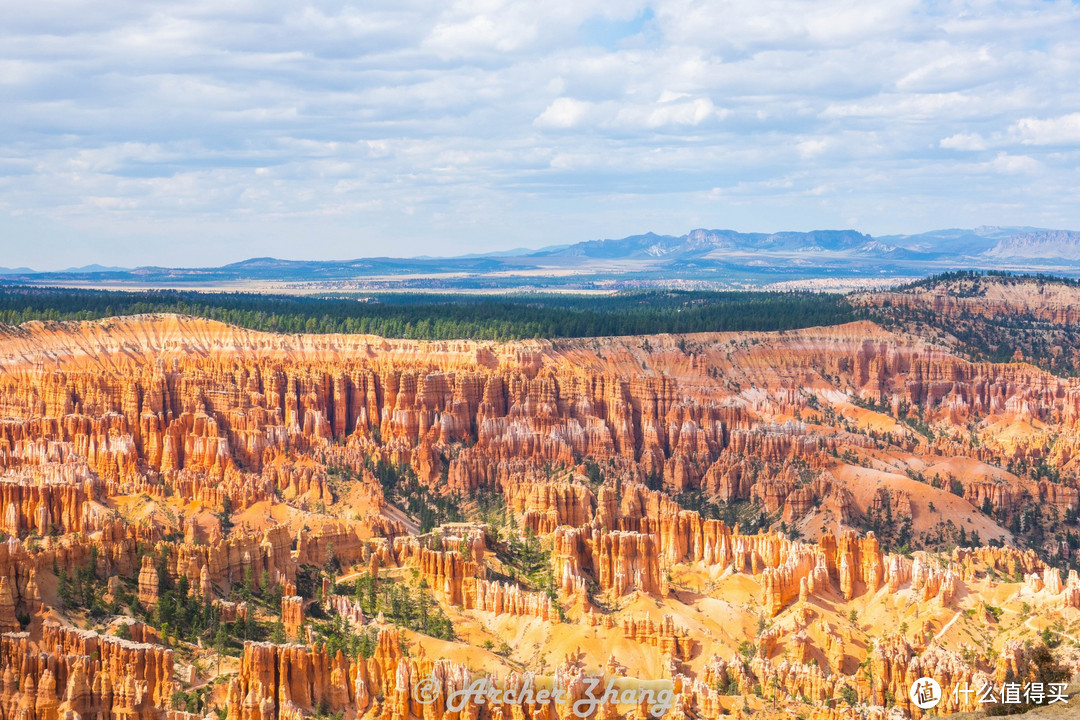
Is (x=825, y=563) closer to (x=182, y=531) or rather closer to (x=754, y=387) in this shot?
(x=182, y=531)

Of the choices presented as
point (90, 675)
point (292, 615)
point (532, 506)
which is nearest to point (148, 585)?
point (292, 615)

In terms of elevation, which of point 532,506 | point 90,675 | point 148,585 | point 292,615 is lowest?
point 292,615

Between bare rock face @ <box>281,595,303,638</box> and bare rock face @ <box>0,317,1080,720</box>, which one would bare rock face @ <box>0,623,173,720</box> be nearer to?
bare rock face @ <box>0,317,1080,720</box>

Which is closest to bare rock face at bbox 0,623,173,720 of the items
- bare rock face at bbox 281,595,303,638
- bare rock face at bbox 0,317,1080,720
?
bare rock face at bbox 0,317,1080,720

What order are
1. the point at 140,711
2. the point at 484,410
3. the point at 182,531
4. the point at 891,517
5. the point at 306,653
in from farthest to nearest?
the point at 484,410 → the point at 891,517 → the point at 182,531 → the point at 306,653 → the point at 140,711

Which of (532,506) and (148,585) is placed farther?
(532,506)

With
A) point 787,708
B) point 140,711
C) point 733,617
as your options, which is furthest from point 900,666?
point 140,711

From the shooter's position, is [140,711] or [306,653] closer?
Result: [140,711]

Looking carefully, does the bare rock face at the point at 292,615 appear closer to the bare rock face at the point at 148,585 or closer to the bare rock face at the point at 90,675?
the bare rock face at the point at 148,585

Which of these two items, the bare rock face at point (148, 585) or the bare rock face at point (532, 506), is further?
the bare rock face at point (148, 585)

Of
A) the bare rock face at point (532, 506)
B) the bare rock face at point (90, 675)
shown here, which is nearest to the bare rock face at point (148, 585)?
the bare rock face at point (532, 506)

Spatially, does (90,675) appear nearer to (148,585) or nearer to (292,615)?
(148,585)
